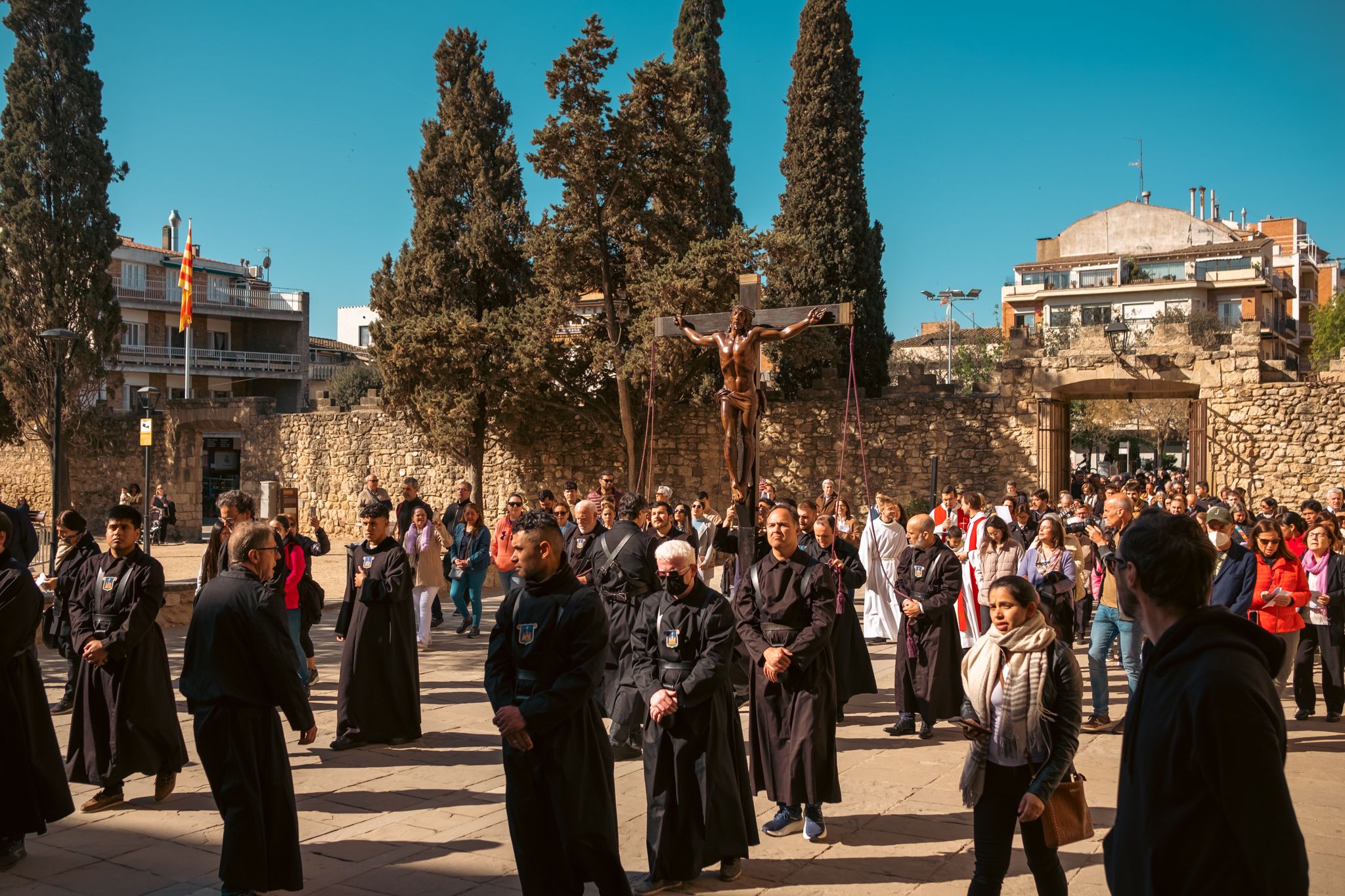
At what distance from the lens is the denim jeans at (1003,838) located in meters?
3.85

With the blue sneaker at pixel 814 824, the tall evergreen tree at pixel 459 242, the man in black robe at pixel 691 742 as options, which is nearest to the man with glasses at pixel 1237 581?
the blue sneaker at pixel 814 824

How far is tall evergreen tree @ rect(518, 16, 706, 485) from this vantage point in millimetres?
19703

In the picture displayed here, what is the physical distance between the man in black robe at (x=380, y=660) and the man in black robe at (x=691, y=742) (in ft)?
9.71

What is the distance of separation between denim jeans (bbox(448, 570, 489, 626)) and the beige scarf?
831 cm

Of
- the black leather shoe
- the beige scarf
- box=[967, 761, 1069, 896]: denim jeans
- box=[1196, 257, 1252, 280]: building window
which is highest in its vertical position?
box=[1196, 257, 1252, 280]: building window

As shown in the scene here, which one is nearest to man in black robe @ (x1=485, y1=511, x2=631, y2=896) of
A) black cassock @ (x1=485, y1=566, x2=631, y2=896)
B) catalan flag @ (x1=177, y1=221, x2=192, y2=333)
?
black cassock @ (x1=485, y1=566, x2=631, y2=896)

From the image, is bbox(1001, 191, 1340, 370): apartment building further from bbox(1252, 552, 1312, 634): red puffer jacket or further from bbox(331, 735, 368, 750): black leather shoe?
bbox(331, 735, 368, 750): black leather shoe

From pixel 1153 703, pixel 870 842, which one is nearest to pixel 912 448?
pixel 870 842

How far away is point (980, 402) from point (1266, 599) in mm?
14493

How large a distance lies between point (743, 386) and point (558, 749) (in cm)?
524

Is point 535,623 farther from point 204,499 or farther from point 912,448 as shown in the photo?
point 204,499

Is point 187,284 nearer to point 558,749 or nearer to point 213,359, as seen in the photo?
point 213,359

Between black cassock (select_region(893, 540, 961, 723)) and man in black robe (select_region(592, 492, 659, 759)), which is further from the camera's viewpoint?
black cassock (select_region(893, 540, 961, 723))

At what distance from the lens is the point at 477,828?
5.52 meters
